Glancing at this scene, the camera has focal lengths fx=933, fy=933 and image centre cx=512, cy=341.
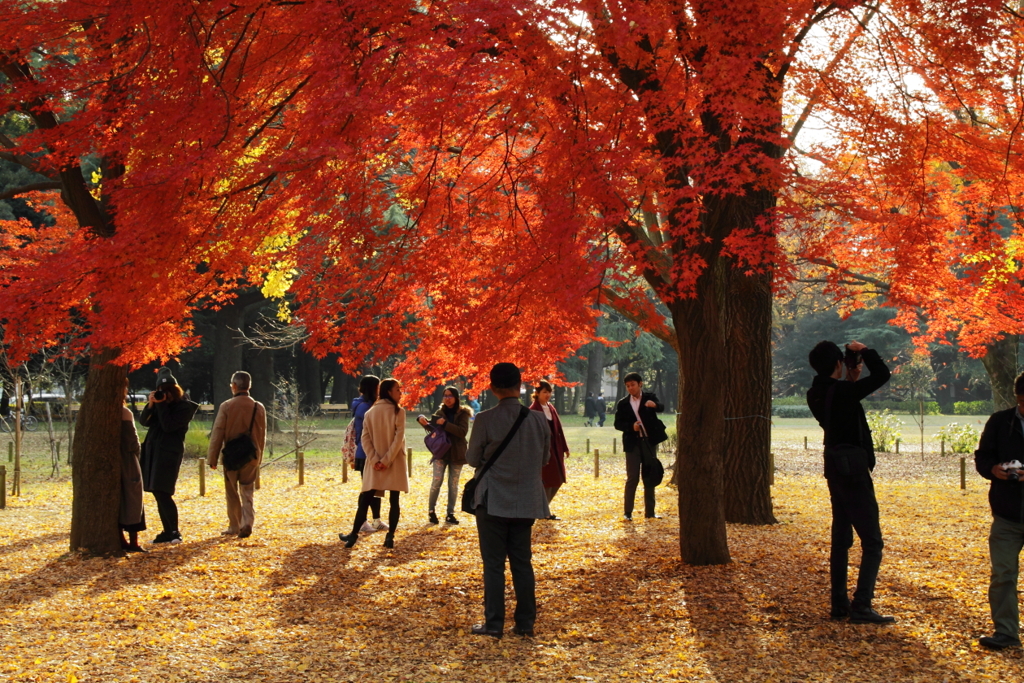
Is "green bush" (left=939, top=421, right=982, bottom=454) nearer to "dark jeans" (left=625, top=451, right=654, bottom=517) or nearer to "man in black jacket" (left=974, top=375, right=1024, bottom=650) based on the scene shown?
"dark jeans" (left=625, top=451, right=654, bottom=517)

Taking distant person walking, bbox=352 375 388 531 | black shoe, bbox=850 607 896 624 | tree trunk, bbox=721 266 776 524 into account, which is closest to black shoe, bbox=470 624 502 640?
black shoe, bbox=850 607 896 624

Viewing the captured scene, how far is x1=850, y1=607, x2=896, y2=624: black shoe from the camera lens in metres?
6.02

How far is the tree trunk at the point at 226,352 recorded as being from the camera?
32.1 metres

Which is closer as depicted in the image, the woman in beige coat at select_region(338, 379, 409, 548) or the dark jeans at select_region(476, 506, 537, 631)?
the dark jeans at select_region(476, 506, 537, 631)

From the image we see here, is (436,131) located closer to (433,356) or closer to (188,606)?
(433,356)

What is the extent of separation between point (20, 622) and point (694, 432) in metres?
5.31

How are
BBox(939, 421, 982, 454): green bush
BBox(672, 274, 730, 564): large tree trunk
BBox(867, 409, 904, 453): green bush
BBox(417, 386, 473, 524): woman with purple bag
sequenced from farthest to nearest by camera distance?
BBox(867, 409, 904, 453): green bush, BBox(939, 421, 982, 454): green bush, BBox(417, 386, 473, 524): woman with purple bag, BBox(672, 274, 730, 564): large tree trunk

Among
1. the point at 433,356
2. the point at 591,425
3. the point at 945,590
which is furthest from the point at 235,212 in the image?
the point at 591,425

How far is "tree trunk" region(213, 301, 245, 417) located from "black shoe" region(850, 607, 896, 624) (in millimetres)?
28124

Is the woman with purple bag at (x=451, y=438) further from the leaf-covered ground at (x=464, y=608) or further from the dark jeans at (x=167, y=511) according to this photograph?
the dark jeans at (x=167, y=511)

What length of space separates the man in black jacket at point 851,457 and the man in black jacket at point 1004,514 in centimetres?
64

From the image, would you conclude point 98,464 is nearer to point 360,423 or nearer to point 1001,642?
point 360,423

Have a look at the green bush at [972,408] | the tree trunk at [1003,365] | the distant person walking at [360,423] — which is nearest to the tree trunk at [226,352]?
the distant person walking at [360,423]

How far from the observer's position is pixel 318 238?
8203 mm
